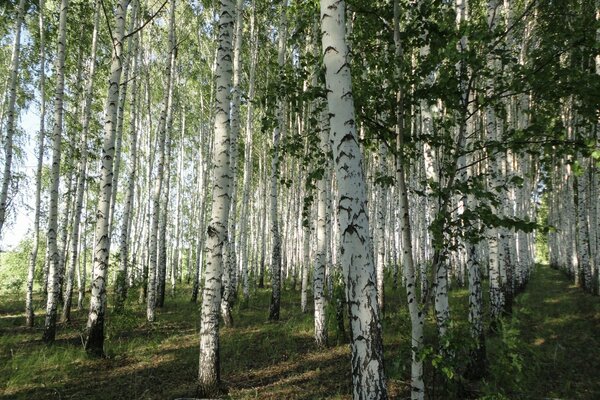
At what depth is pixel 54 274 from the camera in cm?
860

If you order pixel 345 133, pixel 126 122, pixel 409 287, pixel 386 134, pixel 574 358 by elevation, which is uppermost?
pixel 126 122

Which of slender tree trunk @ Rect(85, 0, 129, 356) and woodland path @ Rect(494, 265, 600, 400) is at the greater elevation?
slender tree trunk @ Rect(85, 0, 129, 356)

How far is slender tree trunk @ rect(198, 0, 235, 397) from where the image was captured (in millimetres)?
5633

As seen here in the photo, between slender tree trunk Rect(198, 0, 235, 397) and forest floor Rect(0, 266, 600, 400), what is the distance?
19.2 inches

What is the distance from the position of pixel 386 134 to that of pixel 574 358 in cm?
648

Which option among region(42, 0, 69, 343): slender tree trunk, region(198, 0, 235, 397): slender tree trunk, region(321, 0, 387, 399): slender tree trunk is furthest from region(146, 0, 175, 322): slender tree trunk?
region(321, 0, 387, 399): slender tree trunk

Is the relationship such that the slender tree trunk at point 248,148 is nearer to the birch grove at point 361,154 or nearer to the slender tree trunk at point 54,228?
the birch grove at point 361,154

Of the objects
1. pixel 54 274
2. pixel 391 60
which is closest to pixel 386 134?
pixel 391 60

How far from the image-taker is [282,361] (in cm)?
754

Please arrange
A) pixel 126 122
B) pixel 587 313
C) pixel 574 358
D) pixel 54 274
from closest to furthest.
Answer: pixel 574 358 → pixel 54 274 → pixel 587 313 → pixel 126 122

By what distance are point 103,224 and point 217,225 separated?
3092mm

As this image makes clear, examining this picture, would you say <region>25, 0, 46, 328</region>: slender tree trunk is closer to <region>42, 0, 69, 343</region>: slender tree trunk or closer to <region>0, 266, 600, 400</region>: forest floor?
<region>0, 266, 600, 400</region>: forest floor

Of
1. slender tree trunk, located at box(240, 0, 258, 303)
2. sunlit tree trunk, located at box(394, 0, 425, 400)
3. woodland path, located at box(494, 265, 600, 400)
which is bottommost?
woodland path, located at box(494, 265, 600, 400)

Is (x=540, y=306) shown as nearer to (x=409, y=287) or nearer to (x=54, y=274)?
(x=409, y=287)
